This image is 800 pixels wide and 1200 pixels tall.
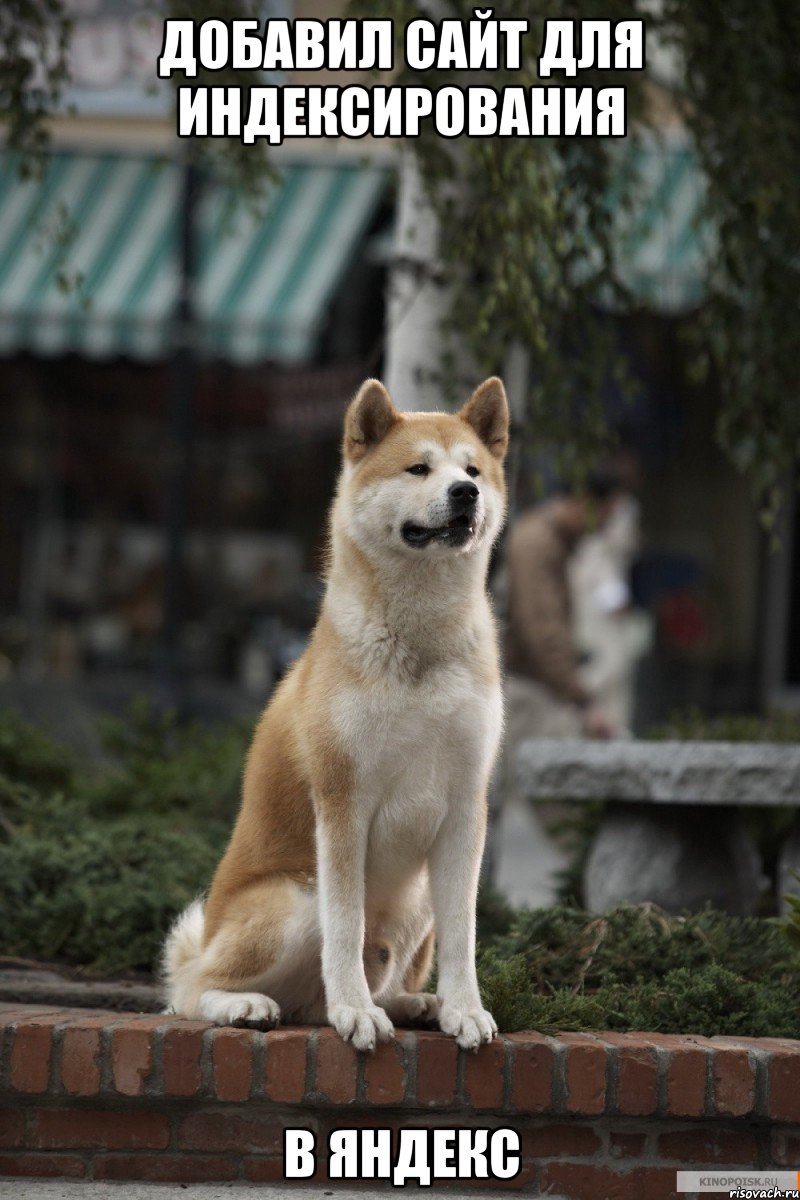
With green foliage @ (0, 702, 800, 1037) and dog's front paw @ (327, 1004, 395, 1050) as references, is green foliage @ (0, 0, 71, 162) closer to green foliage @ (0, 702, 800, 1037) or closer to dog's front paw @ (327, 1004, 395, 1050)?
green foliage @ (0, 702, 800, 1037)

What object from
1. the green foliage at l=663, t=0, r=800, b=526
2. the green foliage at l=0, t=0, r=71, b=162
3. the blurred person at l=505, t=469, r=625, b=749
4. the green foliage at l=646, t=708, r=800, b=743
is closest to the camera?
the green foliage at l=663, t=0, r=800, b=526

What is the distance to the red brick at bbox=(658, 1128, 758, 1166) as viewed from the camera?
11.3ft

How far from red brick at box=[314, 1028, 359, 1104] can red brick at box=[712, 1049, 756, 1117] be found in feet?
2.62

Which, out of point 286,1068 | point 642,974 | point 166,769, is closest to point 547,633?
point 166,769

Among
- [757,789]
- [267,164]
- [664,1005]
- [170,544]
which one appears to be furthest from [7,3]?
[170,544]

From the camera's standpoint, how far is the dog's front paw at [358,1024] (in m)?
3.27

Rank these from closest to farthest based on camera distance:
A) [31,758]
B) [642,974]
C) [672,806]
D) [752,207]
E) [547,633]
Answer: [642,974]
[752,207]
[672,806]
[31,758]
[547,633]

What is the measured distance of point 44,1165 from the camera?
11.3 feet

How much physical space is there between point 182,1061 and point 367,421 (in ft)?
4.81

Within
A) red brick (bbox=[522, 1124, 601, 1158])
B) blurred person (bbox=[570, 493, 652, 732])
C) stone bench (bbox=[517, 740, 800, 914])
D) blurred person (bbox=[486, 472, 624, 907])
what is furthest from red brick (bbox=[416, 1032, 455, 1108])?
blurred person (bbox=[570, 493, 652, 732])

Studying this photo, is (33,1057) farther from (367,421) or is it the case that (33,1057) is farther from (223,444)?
(223,444)

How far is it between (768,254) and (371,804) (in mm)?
2816

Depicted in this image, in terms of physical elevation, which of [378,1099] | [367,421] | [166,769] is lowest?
[378,1099]

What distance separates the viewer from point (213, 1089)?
11.0ft
